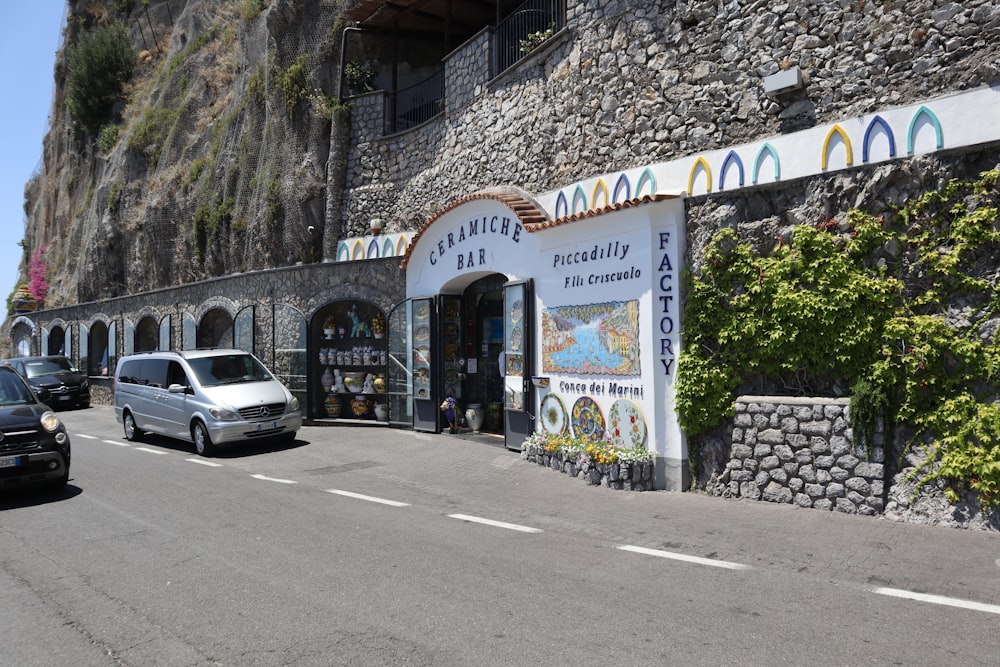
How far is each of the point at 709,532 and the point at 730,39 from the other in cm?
693

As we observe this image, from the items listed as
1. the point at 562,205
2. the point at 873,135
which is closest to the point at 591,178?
the point at 562,205

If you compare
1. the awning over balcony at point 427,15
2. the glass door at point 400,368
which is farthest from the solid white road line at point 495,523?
the awning over balcony at point 427,15

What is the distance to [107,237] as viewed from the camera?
1292 inches

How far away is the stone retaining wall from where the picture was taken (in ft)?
25.5

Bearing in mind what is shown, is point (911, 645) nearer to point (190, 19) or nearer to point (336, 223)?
point (336, 223)

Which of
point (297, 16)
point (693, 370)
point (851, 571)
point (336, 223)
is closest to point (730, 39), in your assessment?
point (693, 370)

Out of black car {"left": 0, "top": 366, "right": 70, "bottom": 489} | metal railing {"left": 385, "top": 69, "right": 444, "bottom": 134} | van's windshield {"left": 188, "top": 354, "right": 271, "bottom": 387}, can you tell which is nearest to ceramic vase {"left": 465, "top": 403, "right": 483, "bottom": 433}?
van's windshield {"left": 188, "top": 354, "right": 271, "bottom": 387}

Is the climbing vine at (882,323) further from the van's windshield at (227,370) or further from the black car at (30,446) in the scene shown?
the van's windshield at (227,370)

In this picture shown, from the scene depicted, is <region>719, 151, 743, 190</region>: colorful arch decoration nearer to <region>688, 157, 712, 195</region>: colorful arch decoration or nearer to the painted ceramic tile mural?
<region>688, 157, 712, 195</region>: colorful arch decoration

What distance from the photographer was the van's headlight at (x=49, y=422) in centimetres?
914

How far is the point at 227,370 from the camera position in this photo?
14086 mm

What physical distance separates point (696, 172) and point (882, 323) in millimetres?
3287

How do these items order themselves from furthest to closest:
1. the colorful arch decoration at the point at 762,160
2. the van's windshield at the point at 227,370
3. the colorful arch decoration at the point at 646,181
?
the van's windshield at the point at 227,370, the colorful arch decoration at the point at 646,181, the colorful arch decoration at the point at 762,160

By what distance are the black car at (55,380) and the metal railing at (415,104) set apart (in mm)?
14230
